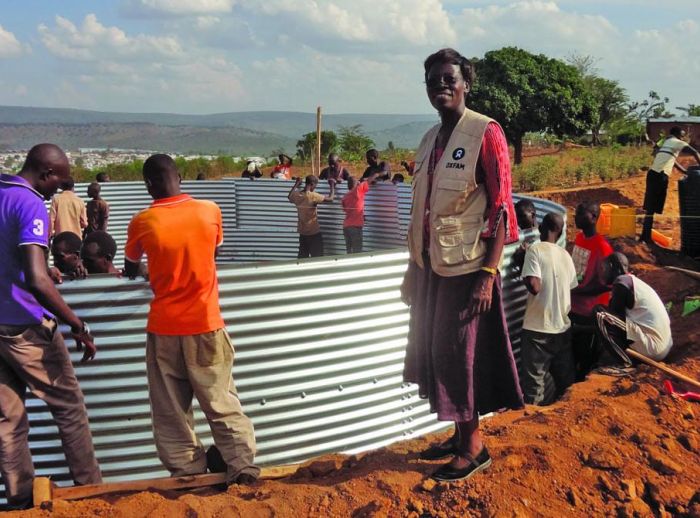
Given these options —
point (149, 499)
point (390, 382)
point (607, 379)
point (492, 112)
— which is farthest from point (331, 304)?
point (492, 112)

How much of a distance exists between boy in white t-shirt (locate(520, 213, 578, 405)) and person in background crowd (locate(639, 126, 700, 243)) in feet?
18.7

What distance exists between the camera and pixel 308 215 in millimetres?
9672

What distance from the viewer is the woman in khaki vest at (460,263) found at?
2861 millimetres

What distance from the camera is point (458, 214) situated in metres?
2.93

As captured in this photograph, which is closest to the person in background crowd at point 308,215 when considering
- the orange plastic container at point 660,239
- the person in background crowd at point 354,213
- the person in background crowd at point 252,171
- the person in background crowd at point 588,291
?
the person in background crowd at point 354,213

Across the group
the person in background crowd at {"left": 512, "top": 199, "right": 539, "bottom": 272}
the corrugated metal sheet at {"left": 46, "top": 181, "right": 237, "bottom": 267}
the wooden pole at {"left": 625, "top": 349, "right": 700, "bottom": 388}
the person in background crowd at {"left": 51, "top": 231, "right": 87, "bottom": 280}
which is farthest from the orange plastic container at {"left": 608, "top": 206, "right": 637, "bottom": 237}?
the person in background crowd at {"left": 51, "top": 231, "right": 87, "bottom": 280}

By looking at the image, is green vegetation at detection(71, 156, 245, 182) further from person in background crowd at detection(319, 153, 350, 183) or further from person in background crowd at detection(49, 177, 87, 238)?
person in background crowd at detection(49, 177, 87, 238)

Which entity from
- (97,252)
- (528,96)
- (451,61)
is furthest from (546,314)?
(528,96)

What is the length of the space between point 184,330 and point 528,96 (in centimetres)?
2805

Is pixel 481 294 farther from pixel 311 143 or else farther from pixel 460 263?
pixel 311 143

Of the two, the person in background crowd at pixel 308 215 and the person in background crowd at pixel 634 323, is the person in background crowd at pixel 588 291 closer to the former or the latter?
the person in background crowd at pixel 634 323

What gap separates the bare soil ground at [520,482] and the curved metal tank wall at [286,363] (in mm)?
503

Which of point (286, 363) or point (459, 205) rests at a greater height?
point (459, 205)

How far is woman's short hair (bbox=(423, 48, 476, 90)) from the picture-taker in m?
2.88
